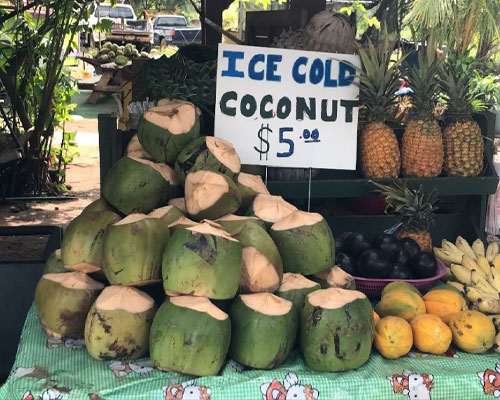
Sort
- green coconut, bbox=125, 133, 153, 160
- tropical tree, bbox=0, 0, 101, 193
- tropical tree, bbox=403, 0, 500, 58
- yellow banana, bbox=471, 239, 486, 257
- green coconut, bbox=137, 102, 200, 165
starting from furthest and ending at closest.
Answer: tropical tree, bbox=403, 0, 500, 58
tropical tree, bbox=0, 0, 101, 193
yellow banana, bbox=471, 239, 486, 257
green coconut, bbox=125, 133, 153, 160
green coconut, bbox=137, 102, 200, 165

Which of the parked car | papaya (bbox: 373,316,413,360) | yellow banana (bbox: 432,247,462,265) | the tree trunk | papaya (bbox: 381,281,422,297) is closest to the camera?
papaya (bbox: 373,316,413,360)

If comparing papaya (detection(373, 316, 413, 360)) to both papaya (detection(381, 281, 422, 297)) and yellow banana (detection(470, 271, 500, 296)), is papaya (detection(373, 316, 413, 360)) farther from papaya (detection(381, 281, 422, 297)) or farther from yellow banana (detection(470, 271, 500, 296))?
yellow banana (detection(470, 271, 500, 296))

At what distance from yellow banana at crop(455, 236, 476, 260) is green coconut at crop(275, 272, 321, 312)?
1140 millimetres

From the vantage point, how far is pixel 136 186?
248 centimetres

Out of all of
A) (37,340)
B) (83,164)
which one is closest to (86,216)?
(37,340)

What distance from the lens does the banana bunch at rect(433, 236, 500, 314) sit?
2.58 m

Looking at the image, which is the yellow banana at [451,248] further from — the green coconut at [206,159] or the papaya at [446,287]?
the green coconut at [206,159]

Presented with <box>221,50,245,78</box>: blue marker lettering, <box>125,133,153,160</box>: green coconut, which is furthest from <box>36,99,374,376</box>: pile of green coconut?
<box>221,50,245,78</box>: blue marker lettering

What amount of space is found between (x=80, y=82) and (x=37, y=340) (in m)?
14.7

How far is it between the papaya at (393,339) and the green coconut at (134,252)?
76 cm

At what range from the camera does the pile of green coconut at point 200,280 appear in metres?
2.04

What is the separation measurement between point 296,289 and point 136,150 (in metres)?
1.02

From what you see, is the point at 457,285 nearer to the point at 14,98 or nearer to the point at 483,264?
the point at 483,264

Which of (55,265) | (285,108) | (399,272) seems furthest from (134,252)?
(285,108)
